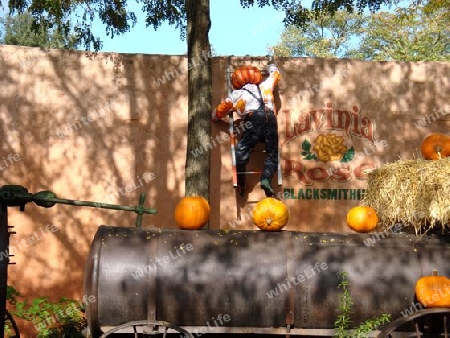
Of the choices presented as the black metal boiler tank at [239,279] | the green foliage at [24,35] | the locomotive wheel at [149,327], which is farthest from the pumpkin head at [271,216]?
the green foliage at [24,35]

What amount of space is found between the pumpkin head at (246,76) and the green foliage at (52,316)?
3541 millimetres

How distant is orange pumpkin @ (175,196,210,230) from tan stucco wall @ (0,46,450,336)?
2576mm

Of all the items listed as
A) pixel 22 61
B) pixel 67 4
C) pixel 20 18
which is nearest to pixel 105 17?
pixel 67 4

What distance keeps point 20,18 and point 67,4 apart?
29427mm

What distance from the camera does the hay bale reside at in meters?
5.27

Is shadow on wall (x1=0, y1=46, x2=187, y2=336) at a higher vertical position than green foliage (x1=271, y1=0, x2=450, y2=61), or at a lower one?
lower

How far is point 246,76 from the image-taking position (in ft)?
26.3

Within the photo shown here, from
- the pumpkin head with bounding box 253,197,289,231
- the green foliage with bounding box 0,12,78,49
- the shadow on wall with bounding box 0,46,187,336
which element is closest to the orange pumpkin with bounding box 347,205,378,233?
the pumpkin head with bounding box 253,197,289,231

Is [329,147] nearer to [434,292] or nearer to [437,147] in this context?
[437,147]

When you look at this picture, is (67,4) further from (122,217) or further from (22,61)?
(122,217)

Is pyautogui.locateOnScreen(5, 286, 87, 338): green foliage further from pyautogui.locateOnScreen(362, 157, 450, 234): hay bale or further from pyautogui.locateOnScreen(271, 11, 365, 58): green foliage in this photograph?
pyautogui.locateOnScreen(271, 11, 365, 58): green foliage

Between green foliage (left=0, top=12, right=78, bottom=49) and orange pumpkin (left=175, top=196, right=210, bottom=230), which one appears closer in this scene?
orange pumpkin (left=175, top=196, right=210, bottom=230)

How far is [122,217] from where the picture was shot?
8.13 m

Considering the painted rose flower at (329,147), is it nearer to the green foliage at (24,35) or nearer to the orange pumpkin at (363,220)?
the orange pumpkin at (363,220)
